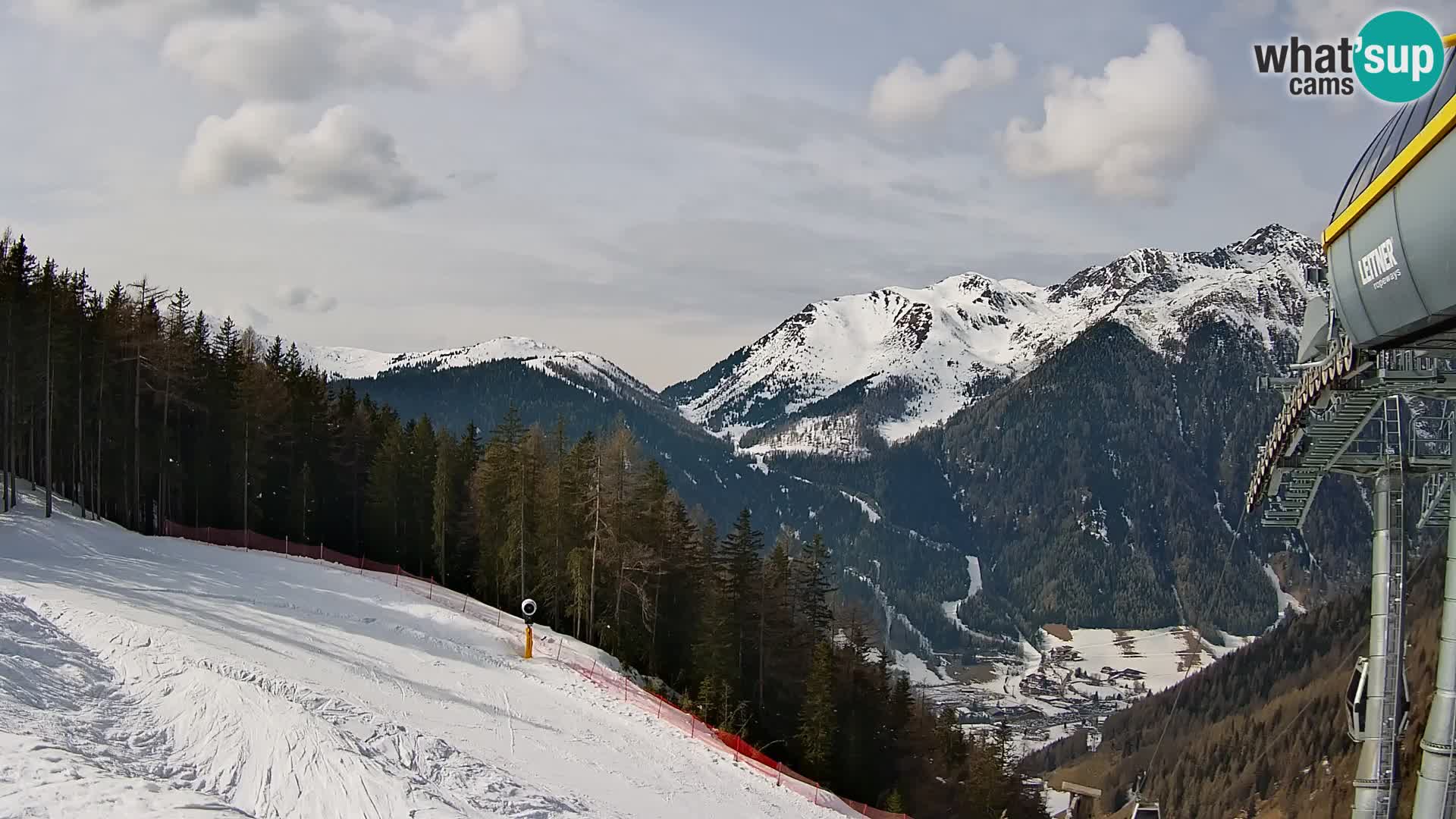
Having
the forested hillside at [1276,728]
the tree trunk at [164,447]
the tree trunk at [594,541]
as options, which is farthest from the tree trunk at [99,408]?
the forested hillside at [1276,728]

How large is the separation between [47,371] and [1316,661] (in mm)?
101110

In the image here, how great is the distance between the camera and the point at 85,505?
158 feet

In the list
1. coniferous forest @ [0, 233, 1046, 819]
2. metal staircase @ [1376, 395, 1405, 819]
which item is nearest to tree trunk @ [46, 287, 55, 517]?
coniferous forest @ [0, 233, 1046, 819]

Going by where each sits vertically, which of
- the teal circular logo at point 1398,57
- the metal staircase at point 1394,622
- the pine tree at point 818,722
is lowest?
the pine tree at point 818,722

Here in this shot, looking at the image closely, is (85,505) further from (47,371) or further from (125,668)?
(125,668)

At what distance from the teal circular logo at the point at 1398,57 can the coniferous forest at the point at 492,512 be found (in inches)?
1137

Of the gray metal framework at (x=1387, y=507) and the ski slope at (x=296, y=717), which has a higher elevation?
the gray metal framework at (x=1387, y=507)

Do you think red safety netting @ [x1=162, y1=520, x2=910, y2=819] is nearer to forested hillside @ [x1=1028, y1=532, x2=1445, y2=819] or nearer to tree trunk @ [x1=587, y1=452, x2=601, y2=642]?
tree trunk @ [x1=587, y1=452, x2=601, y2=642]

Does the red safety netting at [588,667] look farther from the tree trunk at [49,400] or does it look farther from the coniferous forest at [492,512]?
the tree trunk at [49,400]

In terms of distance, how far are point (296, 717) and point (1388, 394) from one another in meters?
20.4

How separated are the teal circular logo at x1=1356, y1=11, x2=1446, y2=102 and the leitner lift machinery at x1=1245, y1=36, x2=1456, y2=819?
0.49 m

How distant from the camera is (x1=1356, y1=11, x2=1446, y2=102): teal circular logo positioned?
39.4ft

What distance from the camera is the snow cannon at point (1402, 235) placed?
9.46m

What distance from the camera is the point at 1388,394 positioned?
16.5 m
